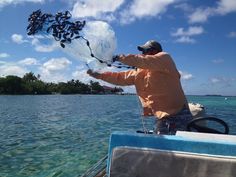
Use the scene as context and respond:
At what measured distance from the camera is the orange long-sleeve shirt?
4754 mm

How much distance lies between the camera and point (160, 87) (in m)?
5.04

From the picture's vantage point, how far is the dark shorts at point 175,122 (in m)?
5.16

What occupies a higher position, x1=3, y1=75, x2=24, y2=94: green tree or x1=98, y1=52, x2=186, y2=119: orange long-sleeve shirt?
x1=3, y1=75, x2=24, y2=94: green tree

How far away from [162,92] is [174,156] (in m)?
1.87

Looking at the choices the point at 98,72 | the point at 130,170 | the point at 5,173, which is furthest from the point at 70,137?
the point at 130,170

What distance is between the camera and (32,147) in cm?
1284

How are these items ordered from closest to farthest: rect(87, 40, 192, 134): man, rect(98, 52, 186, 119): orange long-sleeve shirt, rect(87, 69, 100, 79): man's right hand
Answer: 1. rect(98, 52, 186, 119): orange long-sleeve shirt
2. rect(87, 40, 192, 134): man
3. rect(87, 69, 100, 79): man's right hand

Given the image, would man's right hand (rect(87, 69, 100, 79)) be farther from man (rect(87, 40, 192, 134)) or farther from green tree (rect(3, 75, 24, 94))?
green tree (rect(3, 75, 24, 94))

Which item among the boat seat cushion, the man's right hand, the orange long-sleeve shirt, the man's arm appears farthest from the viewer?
the man's right hand

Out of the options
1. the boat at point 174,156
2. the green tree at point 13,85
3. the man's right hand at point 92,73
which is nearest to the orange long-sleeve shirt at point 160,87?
the man's right hand at point 92,73

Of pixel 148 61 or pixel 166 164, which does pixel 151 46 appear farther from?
pixel 166 164

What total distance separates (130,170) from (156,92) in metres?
1.94

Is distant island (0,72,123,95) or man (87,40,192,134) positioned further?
distant island (0,72,123,95)

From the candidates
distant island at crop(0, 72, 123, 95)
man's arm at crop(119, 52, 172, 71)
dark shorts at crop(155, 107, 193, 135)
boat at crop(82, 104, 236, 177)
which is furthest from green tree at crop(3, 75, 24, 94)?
boat at crop(82, 104, 236, 177)
